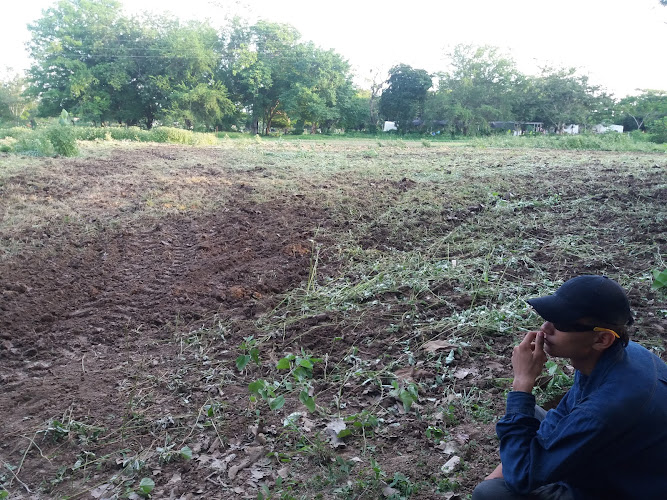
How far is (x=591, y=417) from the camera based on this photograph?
1426 mm

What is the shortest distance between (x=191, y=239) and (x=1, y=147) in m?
11.9

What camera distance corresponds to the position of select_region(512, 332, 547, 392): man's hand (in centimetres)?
177

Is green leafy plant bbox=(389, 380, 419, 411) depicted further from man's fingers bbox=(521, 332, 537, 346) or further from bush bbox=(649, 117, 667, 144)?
bush bbox=(649, 117, 667, 144)

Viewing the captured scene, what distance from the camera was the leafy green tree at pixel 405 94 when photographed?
4100cm

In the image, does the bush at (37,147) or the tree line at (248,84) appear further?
the tree line at (248,84)

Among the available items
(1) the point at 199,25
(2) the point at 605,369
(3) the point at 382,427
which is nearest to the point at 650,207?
(3) the point at 382,427

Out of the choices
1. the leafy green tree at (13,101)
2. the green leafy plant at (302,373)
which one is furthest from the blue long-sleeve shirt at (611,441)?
the leafy green tree at (13,101)

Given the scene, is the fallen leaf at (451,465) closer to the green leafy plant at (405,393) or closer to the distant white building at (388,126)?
the green leafy plant at (405,393)

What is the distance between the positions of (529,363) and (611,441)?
0.40 meters

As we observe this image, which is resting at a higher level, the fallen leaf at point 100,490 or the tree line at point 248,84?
the tree line at point 248,84

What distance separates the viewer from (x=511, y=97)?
37500mm

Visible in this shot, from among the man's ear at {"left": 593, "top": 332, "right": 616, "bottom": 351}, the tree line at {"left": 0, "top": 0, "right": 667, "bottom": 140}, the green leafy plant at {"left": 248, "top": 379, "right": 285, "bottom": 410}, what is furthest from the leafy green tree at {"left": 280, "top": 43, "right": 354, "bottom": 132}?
the man's ear at {"left": 593, "top": 332, "right": 616, "bottom": 351}

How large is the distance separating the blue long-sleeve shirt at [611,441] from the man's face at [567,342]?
0.20 feet

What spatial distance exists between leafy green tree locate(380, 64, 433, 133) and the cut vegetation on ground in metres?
34.1
